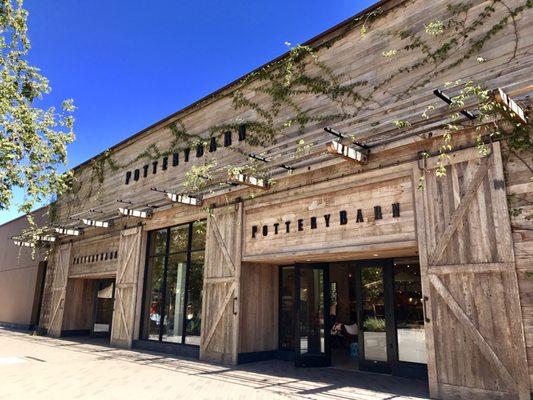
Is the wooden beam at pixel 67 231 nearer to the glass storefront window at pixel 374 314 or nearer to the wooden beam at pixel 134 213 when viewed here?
the wooden beam at pixel 134 213

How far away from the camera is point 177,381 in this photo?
755 cm

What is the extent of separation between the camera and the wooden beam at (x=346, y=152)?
6880mm

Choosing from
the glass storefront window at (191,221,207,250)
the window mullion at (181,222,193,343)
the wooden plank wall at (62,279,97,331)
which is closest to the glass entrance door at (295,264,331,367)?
A: the glass storefront window at (191,221,207,250)

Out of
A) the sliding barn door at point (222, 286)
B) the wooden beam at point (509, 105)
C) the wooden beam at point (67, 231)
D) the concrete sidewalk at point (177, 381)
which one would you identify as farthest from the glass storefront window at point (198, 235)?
the wooden beam at point (509, 105)

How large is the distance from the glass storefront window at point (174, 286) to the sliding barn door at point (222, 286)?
69cm

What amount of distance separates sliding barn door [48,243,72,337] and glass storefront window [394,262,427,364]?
46.5 ft

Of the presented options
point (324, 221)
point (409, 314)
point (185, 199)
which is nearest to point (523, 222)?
point (409, 314)

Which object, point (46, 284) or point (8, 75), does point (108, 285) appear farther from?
point (8, 75)

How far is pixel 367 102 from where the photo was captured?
26.5 ft

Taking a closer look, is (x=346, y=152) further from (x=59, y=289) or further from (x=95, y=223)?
(x=59, y=289)

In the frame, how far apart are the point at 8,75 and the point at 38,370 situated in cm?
863

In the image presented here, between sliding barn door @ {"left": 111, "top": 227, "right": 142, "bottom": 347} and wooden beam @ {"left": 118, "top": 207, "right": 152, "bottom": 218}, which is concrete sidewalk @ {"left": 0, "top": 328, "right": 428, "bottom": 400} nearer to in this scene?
sliding barn door @ {"left": 111, "top": 227, "right": 142, "bottom": 347}

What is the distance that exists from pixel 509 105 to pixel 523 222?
1.67 meters

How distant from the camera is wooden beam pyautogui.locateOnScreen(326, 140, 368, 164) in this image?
271 inches
